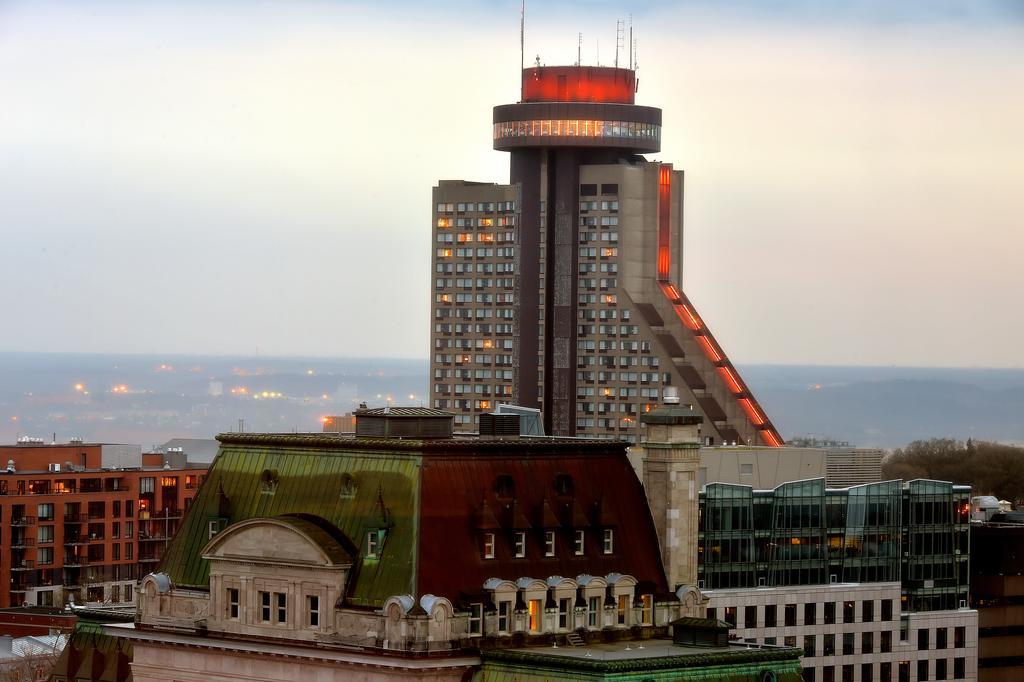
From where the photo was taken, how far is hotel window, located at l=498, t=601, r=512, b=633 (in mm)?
131875

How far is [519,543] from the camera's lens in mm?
135500

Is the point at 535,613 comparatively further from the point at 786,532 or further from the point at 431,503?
the point at 786,532

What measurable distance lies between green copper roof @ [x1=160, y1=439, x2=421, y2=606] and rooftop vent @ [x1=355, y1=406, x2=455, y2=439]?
3.35 meters

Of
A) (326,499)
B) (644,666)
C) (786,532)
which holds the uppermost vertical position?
(326,499)

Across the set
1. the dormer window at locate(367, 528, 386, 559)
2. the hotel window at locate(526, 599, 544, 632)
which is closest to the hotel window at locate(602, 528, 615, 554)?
the hotel window at locate(526, 599, 544, 632)

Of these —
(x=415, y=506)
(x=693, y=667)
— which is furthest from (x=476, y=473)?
(x=693, y=667)

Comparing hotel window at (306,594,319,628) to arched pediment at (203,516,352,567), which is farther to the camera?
hotel window at (306,594,319,628)

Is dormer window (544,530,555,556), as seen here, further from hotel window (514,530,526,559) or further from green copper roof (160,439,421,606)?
green copper roof (160,439,421,606)

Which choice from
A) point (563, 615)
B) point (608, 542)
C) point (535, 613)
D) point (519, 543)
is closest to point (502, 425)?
point (608, 542)

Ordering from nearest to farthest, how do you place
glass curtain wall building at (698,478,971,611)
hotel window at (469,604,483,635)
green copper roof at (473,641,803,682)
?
green copper roof at (473,641,803,682), hotel window at (469,604,483,635), glass curtain wall building at (698,478,971,611)

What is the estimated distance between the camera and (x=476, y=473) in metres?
136

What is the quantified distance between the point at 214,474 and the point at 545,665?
948 inches

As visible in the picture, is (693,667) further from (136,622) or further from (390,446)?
(136,622)

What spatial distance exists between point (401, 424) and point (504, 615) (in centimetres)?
1287
